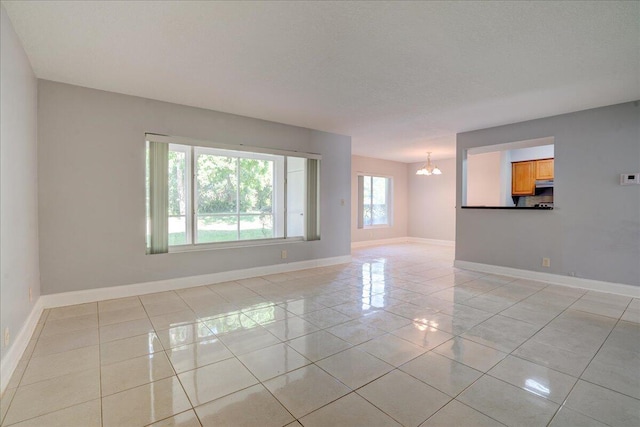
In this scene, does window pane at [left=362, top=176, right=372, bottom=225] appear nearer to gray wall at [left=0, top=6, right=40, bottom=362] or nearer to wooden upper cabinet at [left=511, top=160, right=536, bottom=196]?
wooden upper cabinet at [left=511, top=160, right=536, bottom=196]

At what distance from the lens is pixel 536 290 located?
4.12 meters

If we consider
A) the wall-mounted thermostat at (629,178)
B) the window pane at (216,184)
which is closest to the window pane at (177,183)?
the window pane at (216,184)

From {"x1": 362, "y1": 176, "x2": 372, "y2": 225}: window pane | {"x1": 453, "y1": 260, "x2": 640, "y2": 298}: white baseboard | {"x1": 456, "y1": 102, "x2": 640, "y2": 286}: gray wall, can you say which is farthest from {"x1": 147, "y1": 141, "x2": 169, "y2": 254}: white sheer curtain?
{"x1": 362, "y1": 176, "x2": 372, "y2": 225}: window pane

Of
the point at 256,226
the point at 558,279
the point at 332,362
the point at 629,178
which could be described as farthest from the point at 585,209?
the point at 256,226

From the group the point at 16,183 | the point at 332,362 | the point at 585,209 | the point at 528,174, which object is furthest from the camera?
the point at 528,174

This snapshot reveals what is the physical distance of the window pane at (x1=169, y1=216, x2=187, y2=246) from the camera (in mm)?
4582

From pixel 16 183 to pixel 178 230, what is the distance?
233cm

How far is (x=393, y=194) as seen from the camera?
911 centimetres

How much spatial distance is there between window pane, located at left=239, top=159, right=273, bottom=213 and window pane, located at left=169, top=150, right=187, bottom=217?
1120 millimetres

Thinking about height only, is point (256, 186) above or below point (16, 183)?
above

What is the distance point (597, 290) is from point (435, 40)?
4127 millimetres

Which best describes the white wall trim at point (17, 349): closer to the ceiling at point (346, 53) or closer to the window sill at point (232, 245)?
the window sill at point (232, 245)

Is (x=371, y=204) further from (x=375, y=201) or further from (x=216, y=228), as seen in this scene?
(x=216, y=228)

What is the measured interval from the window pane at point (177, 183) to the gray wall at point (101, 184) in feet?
2.52
